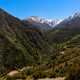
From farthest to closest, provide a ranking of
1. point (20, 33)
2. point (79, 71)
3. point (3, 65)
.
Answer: point (20, 33) → point (3, 65) → point (79, 71)

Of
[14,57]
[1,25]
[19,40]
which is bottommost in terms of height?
[14,57]

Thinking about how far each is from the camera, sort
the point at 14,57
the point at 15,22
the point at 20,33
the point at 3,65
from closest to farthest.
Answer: the point at 3,65 → the point at 14,57 → the point at 20,33 → the point at 15,22

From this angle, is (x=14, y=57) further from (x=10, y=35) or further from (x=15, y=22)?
(x=15, y=22)

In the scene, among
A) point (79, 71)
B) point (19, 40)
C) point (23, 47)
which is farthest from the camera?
point (19, 40)

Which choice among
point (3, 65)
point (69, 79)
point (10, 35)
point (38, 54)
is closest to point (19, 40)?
point (10, 35)

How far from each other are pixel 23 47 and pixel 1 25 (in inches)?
847

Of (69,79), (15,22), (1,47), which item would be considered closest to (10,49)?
(1,47)

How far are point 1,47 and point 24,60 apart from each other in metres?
12.8

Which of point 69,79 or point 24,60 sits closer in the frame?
point 69,79

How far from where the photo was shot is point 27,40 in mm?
157125

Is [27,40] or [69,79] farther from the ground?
[27,40]

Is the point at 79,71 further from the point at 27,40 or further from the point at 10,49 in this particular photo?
the point at 27,40

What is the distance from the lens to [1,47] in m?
124

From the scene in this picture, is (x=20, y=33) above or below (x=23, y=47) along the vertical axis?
above
